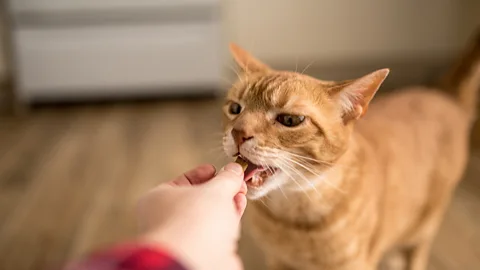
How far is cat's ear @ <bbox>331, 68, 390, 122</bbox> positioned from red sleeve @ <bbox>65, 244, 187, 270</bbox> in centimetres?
57

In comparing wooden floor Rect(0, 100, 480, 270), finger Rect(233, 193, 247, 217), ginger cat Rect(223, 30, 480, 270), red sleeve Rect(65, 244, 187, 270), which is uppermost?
red sleeve Rect(65, 244, 187, 270)

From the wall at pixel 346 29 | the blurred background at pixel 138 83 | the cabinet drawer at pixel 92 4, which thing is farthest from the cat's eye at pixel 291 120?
the wall at pixel 346 29

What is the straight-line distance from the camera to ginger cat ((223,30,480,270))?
91 cm

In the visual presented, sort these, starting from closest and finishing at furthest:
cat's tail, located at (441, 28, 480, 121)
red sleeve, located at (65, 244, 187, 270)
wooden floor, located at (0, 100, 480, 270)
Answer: red sleeve, located at (65, 244, 187, 270)
cat's tail, located at (441, 28, 480, 121)
wooden floor, located at (0, 100, 480, 270)

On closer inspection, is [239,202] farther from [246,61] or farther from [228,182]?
[246,61]

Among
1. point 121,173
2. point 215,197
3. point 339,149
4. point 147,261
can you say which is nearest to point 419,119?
point 339,149

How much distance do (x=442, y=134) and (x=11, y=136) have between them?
1947 millimetres

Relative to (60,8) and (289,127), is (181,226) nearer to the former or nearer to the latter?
(289,127)

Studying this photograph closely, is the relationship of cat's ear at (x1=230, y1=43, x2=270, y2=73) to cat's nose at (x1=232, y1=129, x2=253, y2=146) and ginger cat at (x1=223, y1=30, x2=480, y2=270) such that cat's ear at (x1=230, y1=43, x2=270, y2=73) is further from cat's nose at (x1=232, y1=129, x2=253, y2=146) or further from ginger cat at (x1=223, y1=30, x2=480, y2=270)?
cat's nose at (x1=232, y1=129, x2=253, y2=146)

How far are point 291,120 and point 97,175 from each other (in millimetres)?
1256

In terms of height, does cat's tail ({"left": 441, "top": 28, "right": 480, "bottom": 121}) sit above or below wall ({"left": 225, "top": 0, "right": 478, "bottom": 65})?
above

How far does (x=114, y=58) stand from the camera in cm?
289

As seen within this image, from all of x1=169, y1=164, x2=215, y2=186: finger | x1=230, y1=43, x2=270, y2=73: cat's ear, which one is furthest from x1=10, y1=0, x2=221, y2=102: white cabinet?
x1=169, y1=164, x2=215, y2=186: finger

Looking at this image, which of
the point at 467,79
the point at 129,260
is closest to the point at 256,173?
the point at 129,260
